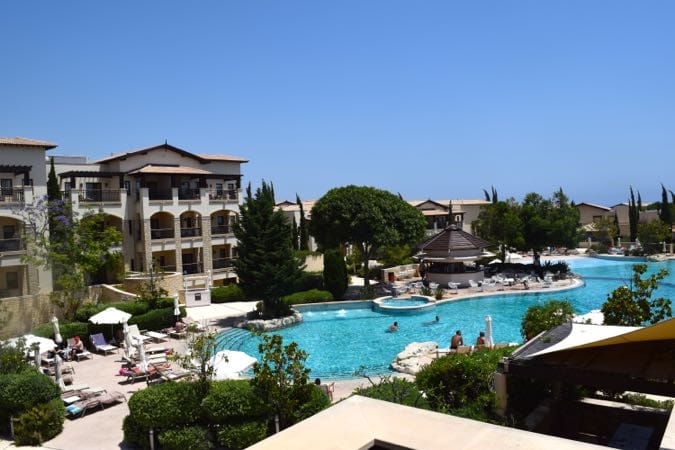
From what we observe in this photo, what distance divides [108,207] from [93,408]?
23.6 m

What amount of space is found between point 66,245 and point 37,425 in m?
17.2

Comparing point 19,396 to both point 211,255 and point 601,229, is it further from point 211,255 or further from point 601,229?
point 601,229

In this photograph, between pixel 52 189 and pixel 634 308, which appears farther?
pixel 52 189

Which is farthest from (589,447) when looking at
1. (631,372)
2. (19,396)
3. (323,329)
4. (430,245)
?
(430,245)

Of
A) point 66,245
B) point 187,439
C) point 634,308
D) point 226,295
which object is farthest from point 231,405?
point 226,295

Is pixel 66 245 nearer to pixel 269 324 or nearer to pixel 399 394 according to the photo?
pixel 269 324

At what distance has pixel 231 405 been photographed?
1195cm

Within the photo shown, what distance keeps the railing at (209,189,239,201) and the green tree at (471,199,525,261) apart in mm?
21854

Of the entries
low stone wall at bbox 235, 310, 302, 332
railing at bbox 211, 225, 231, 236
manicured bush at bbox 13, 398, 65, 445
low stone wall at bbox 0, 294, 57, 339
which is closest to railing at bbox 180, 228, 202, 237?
railing at bbox 211, 225, 231, 236

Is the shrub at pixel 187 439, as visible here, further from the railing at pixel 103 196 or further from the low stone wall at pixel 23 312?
the railing at pixel 103 196

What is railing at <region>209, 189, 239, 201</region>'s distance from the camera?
40709 millimetres

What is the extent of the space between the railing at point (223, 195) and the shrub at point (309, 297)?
37.8ft

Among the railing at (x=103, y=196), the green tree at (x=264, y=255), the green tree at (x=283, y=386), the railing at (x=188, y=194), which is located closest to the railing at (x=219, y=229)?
the railing at (x=188, y=194)

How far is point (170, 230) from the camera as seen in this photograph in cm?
Result: 3841
